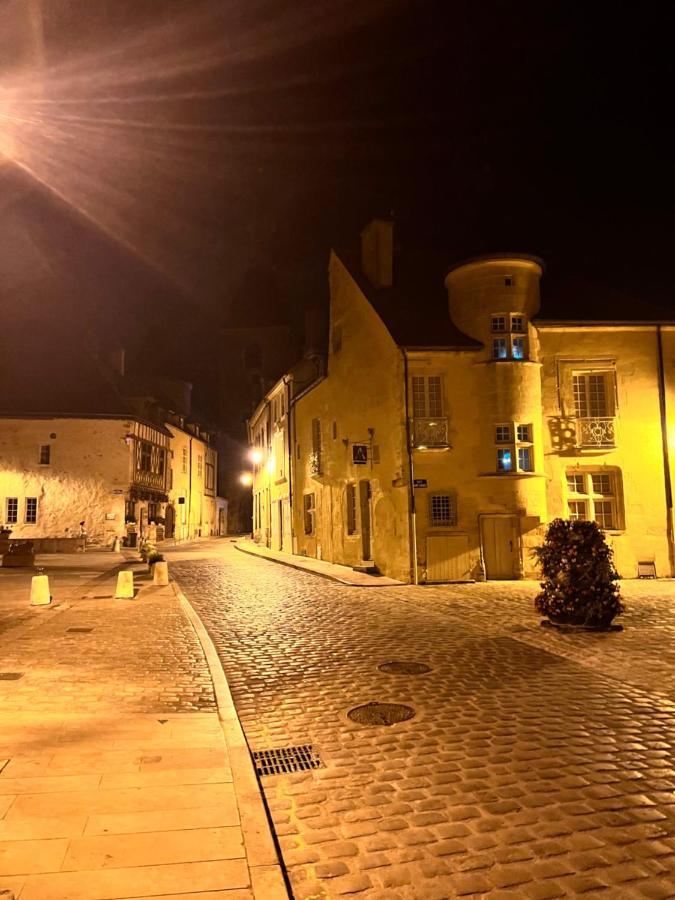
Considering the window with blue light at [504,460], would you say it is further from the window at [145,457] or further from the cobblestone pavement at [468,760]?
the window at [145,457]

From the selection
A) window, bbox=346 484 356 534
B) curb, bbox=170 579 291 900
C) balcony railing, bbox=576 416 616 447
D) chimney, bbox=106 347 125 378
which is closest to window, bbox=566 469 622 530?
balcony railing, bbox=576 416 616 447

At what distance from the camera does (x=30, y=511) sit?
36.2 meters

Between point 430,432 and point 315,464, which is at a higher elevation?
point 430,432

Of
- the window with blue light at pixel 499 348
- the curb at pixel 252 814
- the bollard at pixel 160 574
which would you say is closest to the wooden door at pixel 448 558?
the window with blue light at pixel 499 348

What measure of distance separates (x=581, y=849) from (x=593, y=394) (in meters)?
17.9

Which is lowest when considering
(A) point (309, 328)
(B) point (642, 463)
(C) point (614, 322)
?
(B) point (642, 463)

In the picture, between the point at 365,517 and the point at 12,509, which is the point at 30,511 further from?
the point at 365,517

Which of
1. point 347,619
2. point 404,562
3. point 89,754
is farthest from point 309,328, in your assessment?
point 89,754

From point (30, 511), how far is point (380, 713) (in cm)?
3487

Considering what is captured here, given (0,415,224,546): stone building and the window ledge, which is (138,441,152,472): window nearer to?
(0,415,224,546): stone building

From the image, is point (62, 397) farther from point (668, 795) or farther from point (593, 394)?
point (668, 795)

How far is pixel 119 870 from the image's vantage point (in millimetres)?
3408

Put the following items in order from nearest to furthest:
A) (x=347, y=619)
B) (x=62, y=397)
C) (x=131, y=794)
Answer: (x=131, y=794) → (x=347, y=619) → (x=62, y=397)

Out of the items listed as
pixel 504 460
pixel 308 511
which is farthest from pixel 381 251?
pixel 308 511
